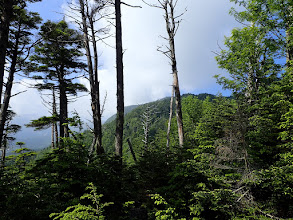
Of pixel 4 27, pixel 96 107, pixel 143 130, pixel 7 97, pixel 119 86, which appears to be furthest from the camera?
pixel 143 130

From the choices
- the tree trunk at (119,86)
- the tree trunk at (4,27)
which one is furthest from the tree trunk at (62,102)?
the tree trunk at (4,27)

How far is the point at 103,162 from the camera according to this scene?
17.2 ft

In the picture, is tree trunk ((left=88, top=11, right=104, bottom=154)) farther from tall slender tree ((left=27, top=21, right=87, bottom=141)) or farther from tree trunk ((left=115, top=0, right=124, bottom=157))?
tall slender tree ((left=27, top=21, right=87, bottom=141))

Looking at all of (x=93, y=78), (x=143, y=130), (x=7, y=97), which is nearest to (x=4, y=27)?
(x=93, y=78)

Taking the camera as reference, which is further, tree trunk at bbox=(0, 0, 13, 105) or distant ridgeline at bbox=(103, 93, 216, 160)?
distant ridgeline at bbox=(103, 93, 216, 160)

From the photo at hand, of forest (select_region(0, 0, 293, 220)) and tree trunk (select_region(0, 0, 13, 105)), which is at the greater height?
tree trunk (select_region(0, 0, 13, 105))

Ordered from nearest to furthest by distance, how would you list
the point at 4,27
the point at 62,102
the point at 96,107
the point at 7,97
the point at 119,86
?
the point at 4,27 → the point at 119,86 → the point at 96,107 → the point at 7,97 → the point at 62,102

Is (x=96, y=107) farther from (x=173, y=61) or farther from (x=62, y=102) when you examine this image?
(x=62, y=102)

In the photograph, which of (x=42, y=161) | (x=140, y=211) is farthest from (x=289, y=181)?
(x=42, y=161)

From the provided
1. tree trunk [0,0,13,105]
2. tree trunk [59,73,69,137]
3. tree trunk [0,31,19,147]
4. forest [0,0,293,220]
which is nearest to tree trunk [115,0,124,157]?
forest [0,0,293,220]

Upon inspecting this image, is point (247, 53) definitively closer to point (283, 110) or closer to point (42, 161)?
point (283, 110)

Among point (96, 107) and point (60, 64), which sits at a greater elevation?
point (60, 64)

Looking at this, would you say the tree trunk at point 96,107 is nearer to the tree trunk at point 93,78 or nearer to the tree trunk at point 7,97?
the tree trunk at point 93,78

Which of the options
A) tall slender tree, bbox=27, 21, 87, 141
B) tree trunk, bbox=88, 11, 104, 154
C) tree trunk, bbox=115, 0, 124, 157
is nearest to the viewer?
tree trunk, bbox=115, 0, 124, 157
